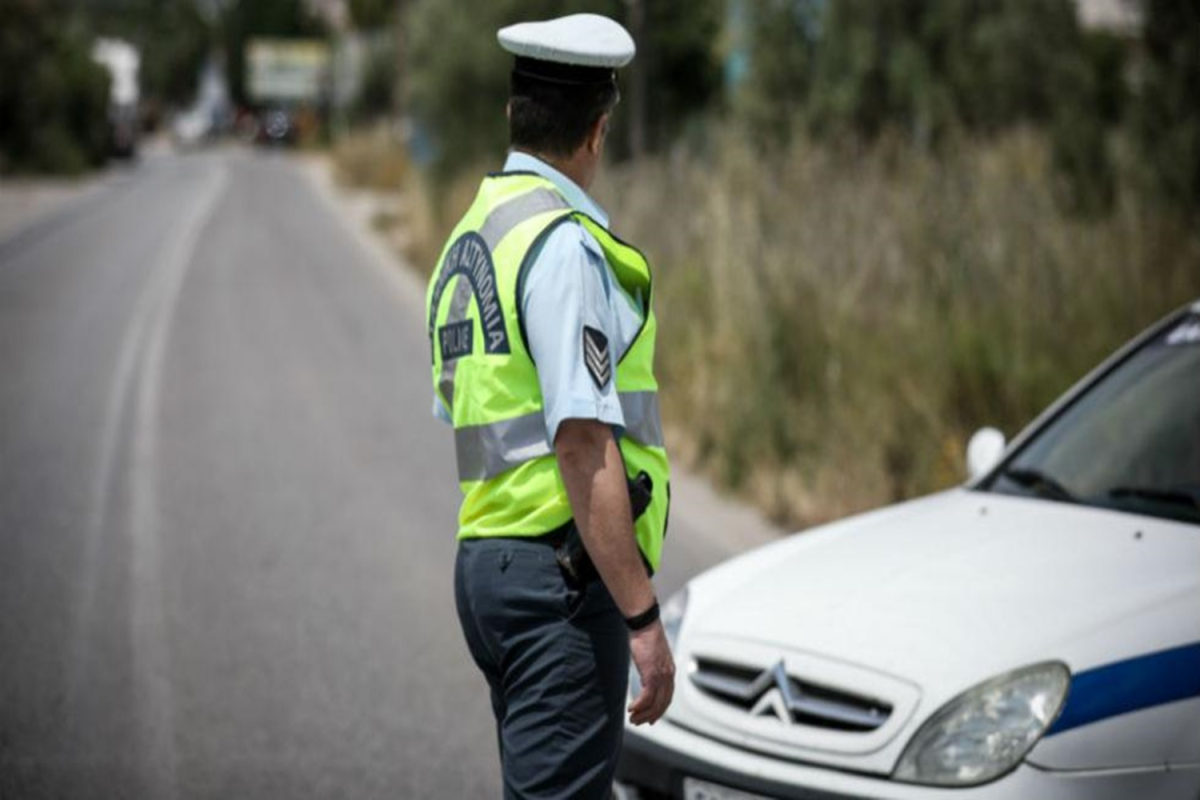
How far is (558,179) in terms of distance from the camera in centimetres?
312

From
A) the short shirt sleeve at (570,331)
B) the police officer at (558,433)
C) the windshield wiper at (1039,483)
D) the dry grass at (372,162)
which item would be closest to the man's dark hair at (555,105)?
the police officer at (558,433)

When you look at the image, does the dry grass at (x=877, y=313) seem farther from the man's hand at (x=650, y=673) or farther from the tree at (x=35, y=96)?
the tree at (x=35, y=96)

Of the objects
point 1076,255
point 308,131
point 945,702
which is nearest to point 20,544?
point 1076,255

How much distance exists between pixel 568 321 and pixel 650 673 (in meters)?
0.59

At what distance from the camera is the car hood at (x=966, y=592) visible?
12.8 feet

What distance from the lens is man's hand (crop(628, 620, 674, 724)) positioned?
3.02 m

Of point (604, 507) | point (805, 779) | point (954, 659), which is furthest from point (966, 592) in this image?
point (604, 507)

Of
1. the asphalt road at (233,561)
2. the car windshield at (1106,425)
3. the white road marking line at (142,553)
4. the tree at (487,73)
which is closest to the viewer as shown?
the car windshield at (1106,425)

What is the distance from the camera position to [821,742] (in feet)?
13.0

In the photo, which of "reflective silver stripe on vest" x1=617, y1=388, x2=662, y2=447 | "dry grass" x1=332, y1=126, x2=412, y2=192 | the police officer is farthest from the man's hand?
"dry grass" x1=332, y1=126, x2=412, y2=192

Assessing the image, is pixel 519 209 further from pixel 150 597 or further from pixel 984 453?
pixel 150 597

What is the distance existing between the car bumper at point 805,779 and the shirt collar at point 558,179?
1.40m

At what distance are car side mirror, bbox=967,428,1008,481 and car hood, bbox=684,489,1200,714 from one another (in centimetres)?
14

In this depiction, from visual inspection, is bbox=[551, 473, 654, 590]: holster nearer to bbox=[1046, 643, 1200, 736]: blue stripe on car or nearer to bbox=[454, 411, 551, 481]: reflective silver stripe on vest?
bbox=[454, 411, 551, 481]: reflective silver stripe on vest
